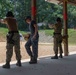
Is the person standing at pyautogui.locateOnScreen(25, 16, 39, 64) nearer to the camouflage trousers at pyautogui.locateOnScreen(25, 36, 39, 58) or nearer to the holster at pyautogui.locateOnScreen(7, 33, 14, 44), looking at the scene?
the camouflage trousers at pyautogui.locateOnScreen(25, 36, 39, 58)

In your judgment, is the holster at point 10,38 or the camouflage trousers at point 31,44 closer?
the holster at point 10,38

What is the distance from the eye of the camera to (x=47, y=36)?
3269cm

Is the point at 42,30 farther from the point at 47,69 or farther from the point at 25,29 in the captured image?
the point at 47,69

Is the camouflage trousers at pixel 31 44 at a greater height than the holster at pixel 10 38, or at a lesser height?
lesser

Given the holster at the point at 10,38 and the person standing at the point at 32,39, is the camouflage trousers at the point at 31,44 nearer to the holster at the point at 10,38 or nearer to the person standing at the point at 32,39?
the person standing at the point at 32,39

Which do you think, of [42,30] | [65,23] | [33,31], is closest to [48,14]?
[42,30]

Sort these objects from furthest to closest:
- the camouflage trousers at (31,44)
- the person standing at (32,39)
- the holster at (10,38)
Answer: the camouflage trousers at (31,44) → the person standing at (32,39) → the holster at (10,38)

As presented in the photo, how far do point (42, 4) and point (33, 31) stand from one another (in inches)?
1185

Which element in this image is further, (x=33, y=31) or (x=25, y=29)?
(x=25, y=29)

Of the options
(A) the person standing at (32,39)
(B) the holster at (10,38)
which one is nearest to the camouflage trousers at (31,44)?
(A) the person standing at (32,39)

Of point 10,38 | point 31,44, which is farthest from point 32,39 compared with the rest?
point 10,38

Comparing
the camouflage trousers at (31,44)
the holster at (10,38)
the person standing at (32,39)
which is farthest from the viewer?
the camouflage trousers at (31,44)

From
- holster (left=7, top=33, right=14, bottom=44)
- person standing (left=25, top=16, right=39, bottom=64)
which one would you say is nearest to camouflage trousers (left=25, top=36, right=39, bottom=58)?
person standing (left=25, top=16, right=39, bottom=64)

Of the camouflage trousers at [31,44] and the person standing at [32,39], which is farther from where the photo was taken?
the camouflage trousers at [31,44]
